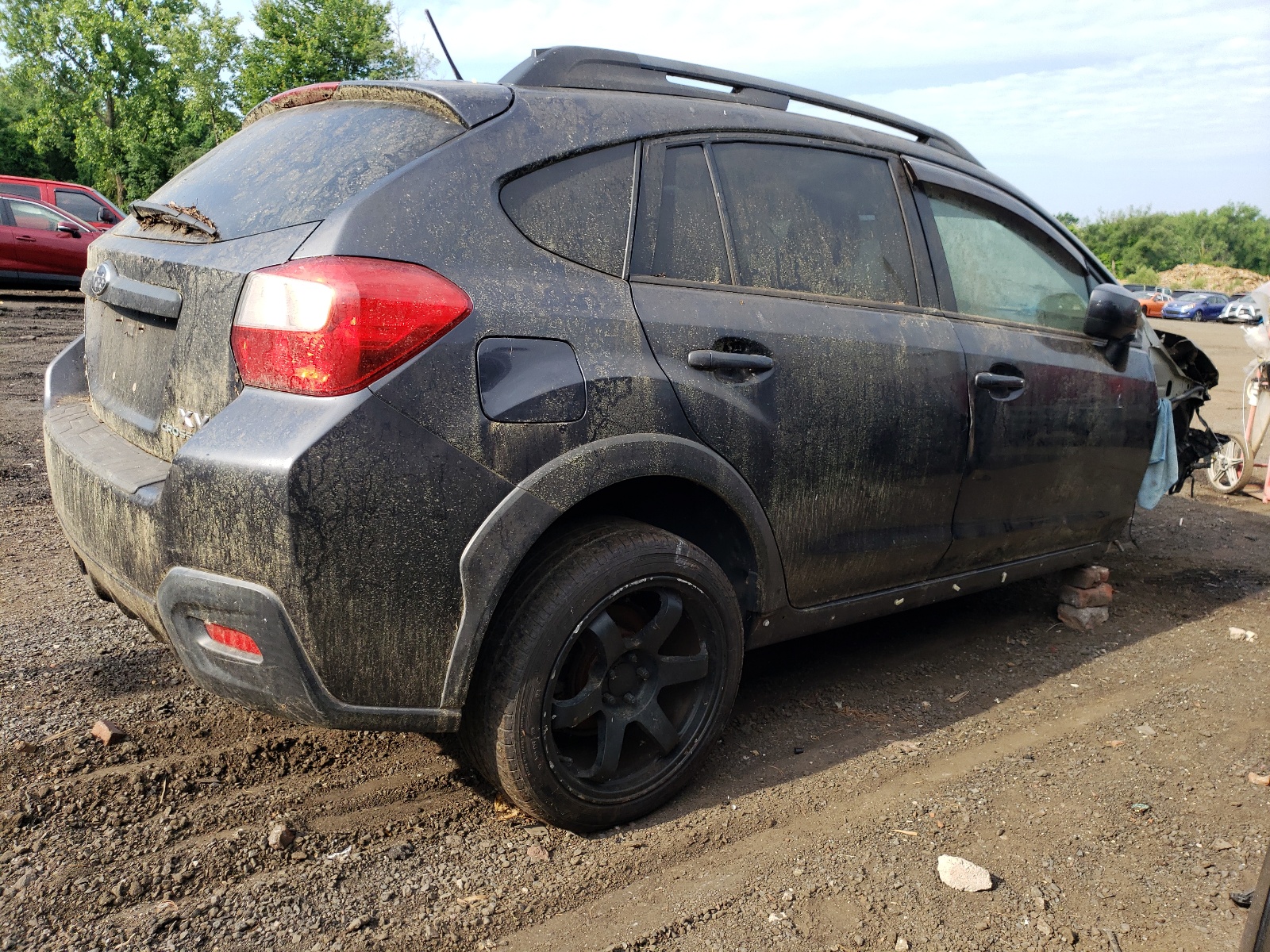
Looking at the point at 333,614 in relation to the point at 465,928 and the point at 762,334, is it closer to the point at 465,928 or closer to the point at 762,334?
the point at 465,928

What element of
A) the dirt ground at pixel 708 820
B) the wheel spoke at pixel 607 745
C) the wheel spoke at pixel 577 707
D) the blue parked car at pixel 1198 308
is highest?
the wheel spoke at pixel 577 707

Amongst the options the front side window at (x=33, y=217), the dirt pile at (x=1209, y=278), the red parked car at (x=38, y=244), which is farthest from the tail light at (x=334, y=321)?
the dirt pile at (x=1209, y=278)

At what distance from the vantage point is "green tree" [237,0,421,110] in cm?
3231

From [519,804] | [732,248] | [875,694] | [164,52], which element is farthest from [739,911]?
[164,52]

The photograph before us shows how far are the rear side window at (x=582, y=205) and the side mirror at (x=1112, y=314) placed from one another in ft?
7.01

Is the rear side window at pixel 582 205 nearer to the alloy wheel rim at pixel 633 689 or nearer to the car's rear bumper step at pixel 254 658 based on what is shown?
the alloy wheel rim at pixel 633 689

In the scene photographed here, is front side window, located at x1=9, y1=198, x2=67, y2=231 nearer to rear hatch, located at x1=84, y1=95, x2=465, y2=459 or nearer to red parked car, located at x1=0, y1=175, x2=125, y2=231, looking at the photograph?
red parked car, located at x1=0, y1=175, x2=125, y2=231

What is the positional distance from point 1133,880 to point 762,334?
1.72 metres

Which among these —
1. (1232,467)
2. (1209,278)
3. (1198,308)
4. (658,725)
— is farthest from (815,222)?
(1209,278)

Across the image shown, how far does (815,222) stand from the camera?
3109 millimetres

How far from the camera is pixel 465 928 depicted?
87.3 inches

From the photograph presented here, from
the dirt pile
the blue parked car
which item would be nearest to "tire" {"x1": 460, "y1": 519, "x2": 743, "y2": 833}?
the blue parked car

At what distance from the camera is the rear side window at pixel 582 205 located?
2.45 metres

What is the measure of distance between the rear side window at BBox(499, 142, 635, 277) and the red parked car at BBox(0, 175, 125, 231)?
15.1m
